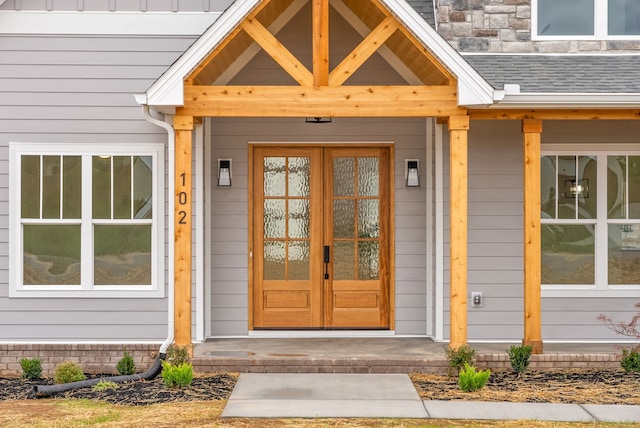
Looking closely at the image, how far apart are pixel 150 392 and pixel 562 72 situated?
571 cm

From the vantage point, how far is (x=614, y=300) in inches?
400

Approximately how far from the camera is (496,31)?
10242mm

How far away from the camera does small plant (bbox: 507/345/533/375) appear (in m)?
8.77

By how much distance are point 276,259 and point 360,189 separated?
1.35m

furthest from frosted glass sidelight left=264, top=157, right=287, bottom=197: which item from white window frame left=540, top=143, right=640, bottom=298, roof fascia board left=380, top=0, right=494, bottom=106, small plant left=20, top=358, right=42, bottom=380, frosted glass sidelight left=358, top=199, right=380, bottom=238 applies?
small plant left=20, top=358, right=42, bottom=380

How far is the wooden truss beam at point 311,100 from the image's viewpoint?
870 cm

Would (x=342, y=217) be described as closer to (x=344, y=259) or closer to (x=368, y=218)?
(x=368, y=218)

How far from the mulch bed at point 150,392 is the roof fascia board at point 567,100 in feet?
13.2

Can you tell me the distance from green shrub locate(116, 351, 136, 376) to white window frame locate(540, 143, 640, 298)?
190 inches

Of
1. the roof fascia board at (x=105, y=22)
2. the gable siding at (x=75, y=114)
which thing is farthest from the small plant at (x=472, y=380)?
the roof fascia board at (x=105, y=22)

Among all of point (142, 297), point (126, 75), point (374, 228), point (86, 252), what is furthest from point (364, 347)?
point (126, 75)

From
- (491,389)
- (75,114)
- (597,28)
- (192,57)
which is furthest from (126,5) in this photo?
(491,389)

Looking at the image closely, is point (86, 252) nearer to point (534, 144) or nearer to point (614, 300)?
point (534, 144)

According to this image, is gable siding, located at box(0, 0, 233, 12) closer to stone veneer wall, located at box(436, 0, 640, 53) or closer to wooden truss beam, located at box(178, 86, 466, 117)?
wooden truss beam, located at box(178, 86, 466, 117)
